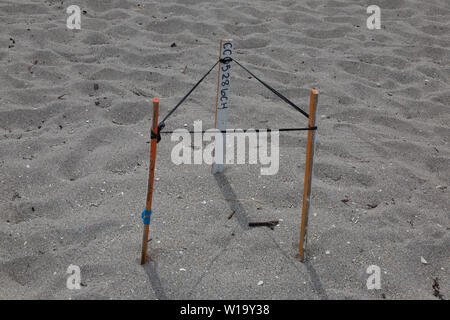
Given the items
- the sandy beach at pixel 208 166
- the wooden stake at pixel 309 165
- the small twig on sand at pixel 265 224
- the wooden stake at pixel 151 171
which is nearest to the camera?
the wooden stake at pixel 151 171

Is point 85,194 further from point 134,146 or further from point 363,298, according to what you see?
point 363,298

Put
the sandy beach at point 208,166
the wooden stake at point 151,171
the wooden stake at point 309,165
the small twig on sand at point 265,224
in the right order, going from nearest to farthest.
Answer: the wooden stake at point 151,171
the wooden stake at point 309,165
the sandy beach at point 208,166
the small twig on sand at point 265,224

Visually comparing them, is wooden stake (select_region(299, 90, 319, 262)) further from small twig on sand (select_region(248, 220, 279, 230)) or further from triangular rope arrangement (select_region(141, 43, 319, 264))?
small twig on sand (select_region(248, 220, 279, 230))

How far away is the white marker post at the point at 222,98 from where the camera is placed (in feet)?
7.66

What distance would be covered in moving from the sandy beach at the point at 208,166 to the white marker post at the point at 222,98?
112 millimetres

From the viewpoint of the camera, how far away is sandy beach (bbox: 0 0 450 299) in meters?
2.04

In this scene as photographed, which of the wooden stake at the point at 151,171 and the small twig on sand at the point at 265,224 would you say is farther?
the small twig on sand at the point at 265,224

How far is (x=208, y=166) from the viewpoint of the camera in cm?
275

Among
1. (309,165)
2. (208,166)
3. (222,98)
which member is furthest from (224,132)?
(208,166)

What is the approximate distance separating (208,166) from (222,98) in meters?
0.49

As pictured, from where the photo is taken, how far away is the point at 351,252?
216cm

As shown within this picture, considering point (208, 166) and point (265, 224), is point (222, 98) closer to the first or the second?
point (208, 166)

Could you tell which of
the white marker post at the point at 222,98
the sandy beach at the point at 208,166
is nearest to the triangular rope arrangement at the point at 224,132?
the white marker post at the point at 222,98

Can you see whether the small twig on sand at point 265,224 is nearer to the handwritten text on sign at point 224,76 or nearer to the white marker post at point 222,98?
the white marker post at point 222,98
